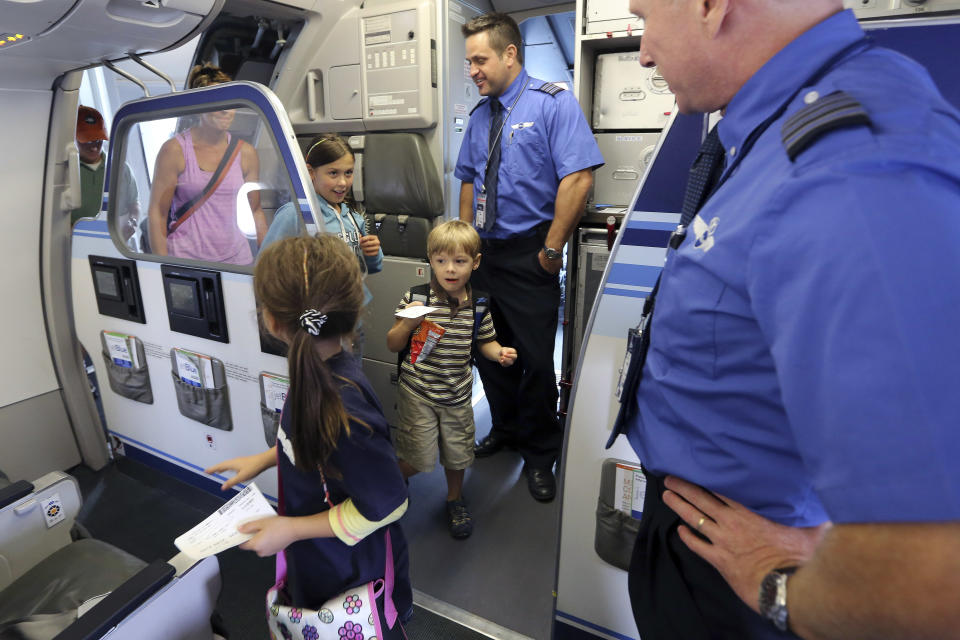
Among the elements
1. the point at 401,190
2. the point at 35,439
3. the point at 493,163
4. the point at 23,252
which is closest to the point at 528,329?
the point at 493,163

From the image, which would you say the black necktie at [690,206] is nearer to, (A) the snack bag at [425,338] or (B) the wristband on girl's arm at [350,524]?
(B) the wristband on girl's arm at [350,524]

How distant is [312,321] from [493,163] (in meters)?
1.87

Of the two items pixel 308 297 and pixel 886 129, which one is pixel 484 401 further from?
pixel 886 129

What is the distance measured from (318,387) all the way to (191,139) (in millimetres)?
1590

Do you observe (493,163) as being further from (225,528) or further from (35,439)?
(35,439)

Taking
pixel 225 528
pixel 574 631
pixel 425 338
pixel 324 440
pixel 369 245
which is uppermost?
pixel 369 245

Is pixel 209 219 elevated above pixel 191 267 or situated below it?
above

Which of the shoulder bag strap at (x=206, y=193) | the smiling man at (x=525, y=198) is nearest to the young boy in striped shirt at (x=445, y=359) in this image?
the smiling man at (x=525, y=198)

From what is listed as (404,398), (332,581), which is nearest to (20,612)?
(332,581)

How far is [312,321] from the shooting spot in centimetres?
127

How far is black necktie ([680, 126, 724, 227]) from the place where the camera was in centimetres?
101

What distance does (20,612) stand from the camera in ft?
5.03

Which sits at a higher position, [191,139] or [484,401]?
[191,139]

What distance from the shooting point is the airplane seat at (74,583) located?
1241 mm
